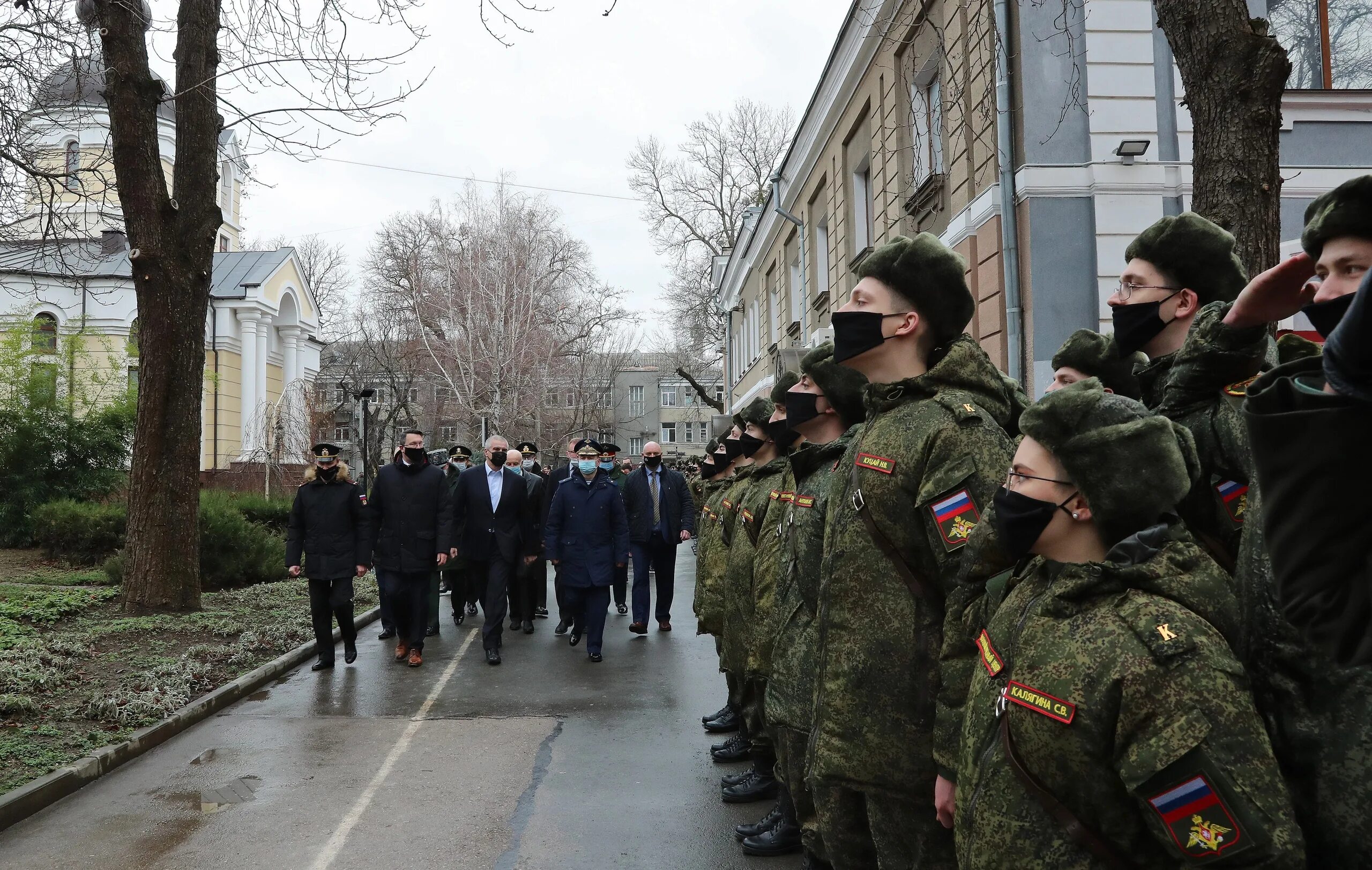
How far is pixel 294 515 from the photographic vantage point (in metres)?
9.49

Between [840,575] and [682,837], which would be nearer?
[840,575]

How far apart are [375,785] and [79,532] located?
42.1 feet

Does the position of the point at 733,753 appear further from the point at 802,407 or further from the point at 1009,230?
the point at 1009,230

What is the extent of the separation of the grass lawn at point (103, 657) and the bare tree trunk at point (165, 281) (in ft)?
2.32

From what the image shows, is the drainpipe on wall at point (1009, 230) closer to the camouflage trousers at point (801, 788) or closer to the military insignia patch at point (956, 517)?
the camouflage trousers at point (801, 788)

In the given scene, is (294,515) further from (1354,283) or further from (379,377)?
(379,377)

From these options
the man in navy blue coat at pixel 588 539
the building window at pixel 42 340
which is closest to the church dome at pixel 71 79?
the man in navy blue coat at pixel 588 539

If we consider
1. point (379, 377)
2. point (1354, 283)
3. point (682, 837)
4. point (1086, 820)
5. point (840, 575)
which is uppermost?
point (379, 377)

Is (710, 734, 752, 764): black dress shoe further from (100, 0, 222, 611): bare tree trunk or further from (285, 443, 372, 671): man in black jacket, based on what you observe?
(100, 0, 222, 611): bare tree trunk

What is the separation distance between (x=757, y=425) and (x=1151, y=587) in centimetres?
545

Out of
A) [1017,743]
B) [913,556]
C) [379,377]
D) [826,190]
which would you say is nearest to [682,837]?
[913,556]

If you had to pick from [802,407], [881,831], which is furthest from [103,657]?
[881,831]

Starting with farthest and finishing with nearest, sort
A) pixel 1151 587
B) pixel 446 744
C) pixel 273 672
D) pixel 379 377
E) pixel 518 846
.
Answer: pixel 379 377 < pixel 273 672 < pixel 446 744 < pixel 518 846 < pixel 1151 587

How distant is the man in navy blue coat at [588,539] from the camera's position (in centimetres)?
1009
